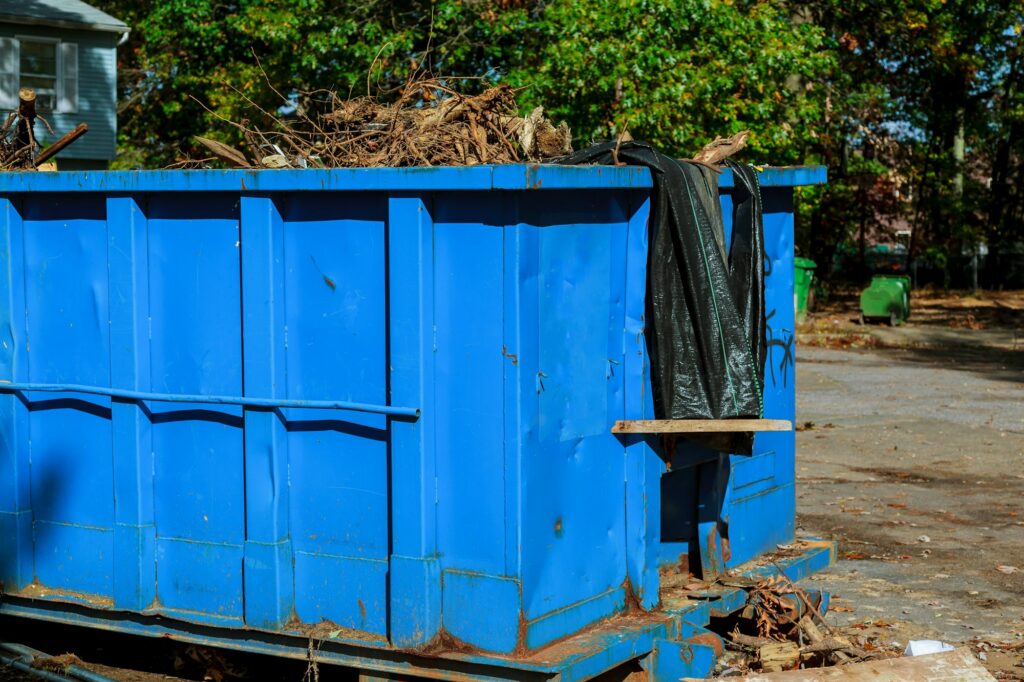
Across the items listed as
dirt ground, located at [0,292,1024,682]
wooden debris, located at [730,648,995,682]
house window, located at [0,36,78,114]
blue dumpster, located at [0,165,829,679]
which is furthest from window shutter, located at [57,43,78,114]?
wooden debris, located at [730,648,995,682]

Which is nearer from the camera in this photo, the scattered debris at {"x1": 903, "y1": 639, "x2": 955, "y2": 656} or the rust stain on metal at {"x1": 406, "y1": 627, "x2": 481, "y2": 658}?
the rust stain on metal at {"x1": 406, "y1": 627, "x2": 481, "y2": 658}

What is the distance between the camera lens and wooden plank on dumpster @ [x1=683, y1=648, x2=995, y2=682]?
4586 mm

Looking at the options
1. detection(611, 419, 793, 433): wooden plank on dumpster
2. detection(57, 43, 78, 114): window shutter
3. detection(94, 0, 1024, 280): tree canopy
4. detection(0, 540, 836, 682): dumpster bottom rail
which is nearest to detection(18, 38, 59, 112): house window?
detection(57, 43, 78, 114): window shutter

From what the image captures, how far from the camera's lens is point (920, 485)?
9805 mm

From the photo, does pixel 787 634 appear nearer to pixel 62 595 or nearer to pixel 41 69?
pixel 62 595

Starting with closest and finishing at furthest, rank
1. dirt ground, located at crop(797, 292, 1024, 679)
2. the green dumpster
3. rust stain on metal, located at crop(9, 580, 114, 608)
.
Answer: rust stain on metal, located at crop(9, 580, 114, 608) < dirt ground, located at crop(797, 292, 1024, 679) < the green dumpster

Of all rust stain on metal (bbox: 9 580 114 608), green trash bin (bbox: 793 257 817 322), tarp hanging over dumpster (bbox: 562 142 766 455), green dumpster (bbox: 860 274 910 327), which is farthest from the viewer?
green trash bin (bbox: 793 257 817 322)

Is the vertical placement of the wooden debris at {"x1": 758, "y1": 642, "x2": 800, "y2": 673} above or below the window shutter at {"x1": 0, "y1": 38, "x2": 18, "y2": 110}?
below

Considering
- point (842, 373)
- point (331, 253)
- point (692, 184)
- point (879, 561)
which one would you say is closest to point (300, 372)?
point (331, 253)

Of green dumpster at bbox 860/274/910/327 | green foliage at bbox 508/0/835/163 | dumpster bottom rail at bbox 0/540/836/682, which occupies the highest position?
green foliage at bbox 508/0/835/163

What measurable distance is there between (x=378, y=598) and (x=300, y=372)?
0.84 metres

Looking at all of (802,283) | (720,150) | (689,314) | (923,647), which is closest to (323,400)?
Result: (689,314)

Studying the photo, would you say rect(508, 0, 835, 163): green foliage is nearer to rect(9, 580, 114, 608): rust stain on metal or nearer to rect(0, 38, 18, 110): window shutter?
rect(9, 580, 114, 608): rust stain on metal

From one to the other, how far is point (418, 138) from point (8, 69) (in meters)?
27.5
